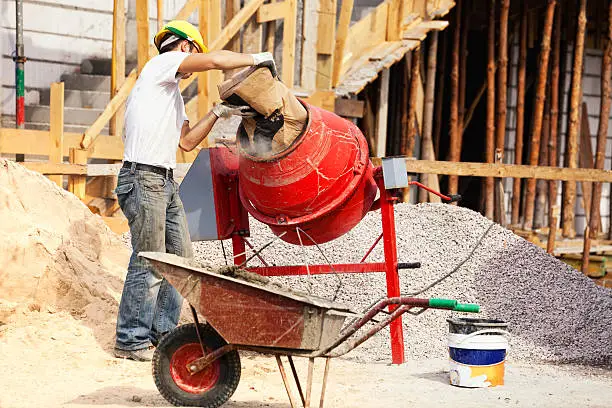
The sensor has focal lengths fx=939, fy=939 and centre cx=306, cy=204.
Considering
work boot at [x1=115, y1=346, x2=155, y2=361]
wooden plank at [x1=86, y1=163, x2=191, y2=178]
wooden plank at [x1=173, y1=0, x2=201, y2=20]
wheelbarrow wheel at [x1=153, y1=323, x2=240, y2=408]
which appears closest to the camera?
wheelbarrow wheel at [x1=153, y1=323, x2=240, y2=408]

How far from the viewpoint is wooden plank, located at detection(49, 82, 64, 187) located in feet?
24.8

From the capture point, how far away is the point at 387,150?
11633 millimetres

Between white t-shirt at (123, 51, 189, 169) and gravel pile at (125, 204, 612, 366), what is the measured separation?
1592 millimetres

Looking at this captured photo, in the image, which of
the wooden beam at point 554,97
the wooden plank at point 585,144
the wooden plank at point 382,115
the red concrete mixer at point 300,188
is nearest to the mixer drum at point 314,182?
the red concrete mixer at point 300,188

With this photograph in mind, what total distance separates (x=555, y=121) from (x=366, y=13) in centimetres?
261

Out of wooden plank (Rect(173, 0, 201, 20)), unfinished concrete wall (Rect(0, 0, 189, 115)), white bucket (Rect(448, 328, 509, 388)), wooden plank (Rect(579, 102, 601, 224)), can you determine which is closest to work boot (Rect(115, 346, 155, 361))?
white bucket (Rect(448, 328, 509, 388))

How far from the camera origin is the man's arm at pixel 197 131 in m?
4.84

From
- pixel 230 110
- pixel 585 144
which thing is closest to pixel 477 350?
pixel 230 110

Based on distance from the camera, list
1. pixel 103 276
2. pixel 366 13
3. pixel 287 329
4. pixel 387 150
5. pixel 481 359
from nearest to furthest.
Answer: pixel 287 329, pixel 481 359, pixel 103 276, pixel 366 13, pixel 387 150

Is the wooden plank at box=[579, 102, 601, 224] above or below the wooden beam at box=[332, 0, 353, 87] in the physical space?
below

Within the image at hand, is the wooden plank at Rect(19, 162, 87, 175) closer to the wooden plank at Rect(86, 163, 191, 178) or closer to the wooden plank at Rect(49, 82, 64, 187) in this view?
the wooden plank at Rect(86, 163, 191, 178)

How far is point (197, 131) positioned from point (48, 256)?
144 cm

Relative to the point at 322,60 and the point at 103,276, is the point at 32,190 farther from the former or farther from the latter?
the point at 322,60

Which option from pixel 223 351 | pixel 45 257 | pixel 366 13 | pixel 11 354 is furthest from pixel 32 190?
pixel 366 13
